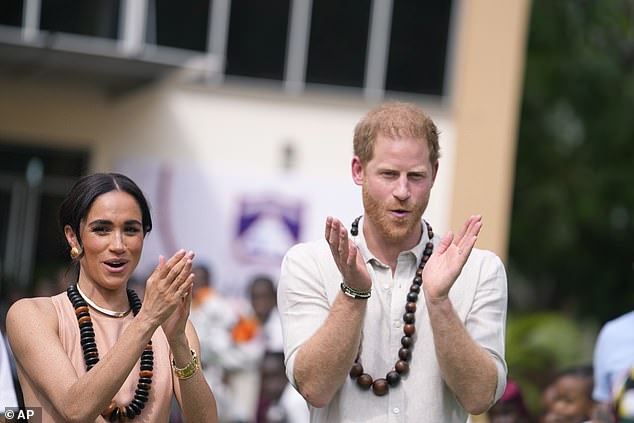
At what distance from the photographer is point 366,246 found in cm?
500

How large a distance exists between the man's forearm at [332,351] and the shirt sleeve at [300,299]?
11 centimetres

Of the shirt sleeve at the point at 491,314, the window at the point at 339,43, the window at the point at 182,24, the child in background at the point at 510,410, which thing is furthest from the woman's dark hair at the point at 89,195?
the window at the point at 339,43

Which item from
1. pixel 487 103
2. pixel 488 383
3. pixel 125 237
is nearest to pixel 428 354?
pixel 488 383

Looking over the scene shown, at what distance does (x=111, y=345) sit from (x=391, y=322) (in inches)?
41.9

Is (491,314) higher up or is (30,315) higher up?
(491,314)

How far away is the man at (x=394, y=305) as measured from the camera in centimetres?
459

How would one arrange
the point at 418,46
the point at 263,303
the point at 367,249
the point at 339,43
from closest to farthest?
the point at 367,249, the point at 263,303, the point at 339,43, the point at 418,46

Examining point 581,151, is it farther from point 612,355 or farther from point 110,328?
point 110,328

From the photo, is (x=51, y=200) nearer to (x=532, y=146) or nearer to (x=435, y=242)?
(x=532, y=146)

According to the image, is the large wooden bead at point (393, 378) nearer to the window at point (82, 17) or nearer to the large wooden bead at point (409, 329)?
the large wooden bead at point (409, 329)

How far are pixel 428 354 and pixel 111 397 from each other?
3.87 feet

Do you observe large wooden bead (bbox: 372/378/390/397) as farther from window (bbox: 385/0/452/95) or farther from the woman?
window (bbox: 385/0/452/95)

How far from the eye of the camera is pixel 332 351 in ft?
15.0

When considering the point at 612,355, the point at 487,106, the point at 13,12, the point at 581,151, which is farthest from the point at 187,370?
the point at 581,151
